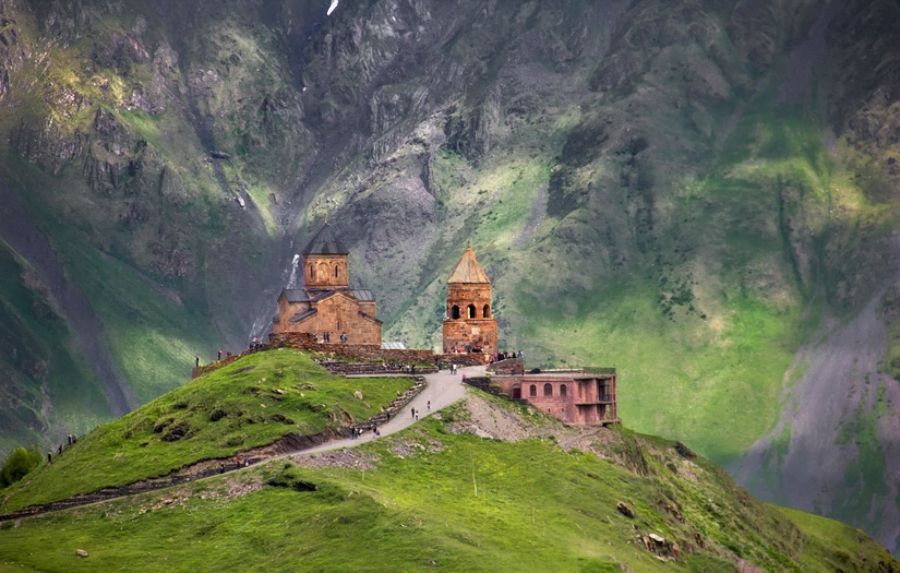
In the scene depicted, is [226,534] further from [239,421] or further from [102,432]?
[102,432]

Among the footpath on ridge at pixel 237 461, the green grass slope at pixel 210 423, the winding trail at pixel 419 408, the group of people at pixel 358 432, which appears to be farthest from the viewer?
the group of people at pixel 358 432

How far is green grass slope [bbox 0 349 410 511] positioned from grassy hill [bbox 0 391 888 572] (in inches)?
196

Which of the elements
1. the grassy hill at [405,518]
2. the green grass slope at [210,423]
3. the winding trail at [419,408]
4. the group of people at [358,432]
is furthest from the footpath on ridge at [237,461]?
the grassy hill at [405,518]

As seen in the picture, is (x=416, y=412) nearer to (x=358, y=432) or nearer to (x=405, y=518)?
(x=358, y=432)

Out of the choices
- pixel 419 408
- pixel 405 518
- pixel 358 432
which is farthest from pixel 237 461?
pixel 419 408

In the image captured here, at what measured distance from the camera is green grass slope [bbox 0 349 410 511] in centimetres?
17200

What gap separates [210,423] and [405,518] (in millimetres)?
25197

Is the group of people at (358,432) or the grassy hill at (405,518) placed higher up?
the group of people at (358,432)

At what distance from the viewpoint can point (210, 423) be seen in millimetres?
178000

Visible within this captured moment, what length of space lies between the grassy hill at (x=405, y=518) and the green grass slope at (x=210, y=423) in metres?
4.99

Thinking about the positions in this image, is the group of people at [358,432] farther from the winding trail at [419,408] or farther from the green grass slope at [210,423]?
the green grass slope at [210,423]

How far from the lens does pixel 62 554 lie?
155 metres

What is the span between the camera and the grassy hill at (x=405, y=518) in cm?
15425

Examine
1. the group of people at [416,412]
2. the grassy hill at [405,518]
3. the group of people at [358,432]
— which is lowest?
the grassy hill at [405,518]
